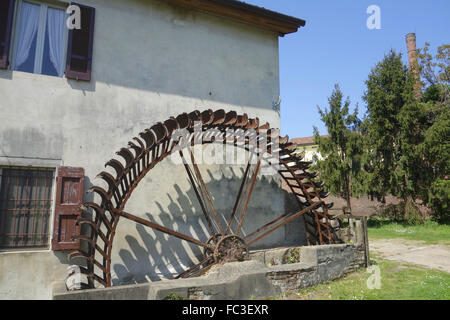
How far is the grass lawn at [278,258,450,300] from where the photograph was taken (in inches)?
199

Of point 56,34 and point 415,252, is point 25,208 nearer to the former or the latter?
point 56,34

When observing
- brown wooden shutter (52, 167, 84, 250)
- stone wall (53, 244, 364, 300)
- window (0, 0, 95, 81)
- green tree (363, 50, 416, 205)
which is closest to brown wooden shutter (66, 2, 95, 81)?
window (0, 0, 95, 81)

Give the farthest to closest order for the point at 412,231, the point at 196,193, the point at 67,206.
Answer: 1. the point at 412,231
2. the point at 196,193
3. the point at 67,206

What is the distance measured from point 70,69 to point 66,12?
3.77 feet

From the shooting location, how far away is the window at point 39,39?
5.40m

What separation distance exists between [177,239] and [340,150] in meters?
11.0

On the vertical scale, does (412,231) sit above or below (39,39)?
below

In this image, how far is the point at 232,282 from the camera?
475cm

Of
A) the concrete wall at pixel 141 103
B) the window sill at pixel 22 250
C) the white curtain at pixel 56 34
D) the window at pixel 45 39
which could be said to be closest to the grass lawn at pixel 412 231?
the concrete wall at pixel 141 103

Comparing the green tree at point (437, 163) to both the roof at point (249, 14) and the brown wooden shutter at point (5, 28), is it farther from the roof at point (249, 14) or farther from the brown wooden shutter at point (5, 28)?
the brown wooden shutter at point (5, 28)

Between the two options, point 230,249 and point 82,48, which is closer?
point 82,48

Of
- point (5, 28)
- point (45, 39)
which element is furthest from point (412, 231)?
point (5, 28)

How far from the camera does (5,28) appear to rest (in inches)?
206
